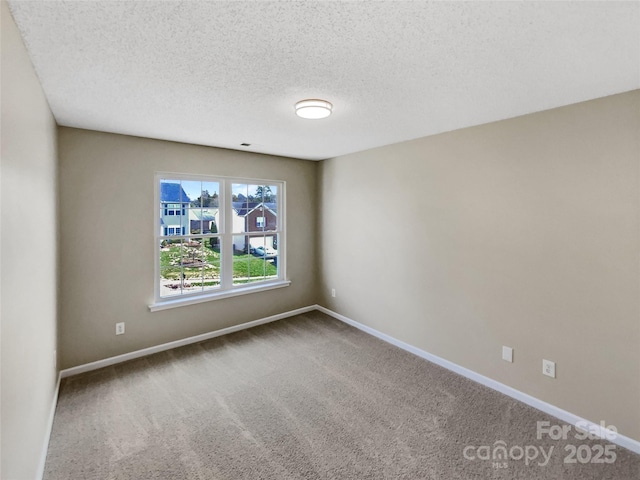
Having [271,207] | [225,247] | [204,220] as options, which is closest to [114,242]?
[204,220]

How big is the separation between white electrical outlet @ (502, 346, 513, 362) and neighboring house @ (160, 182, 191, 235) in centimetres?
355

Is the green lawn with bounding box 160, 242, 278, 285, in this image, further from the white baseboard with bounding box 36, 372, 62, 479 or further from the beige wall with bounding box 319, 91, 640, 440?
the beige wall with bounding box 319, 91, 640, 440

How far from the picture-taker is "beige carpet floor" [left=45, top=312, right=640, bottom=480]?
1875 mm

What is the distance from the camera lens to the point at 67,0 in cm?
120

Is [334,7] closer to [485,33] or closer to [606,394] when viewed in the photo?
[485,33]

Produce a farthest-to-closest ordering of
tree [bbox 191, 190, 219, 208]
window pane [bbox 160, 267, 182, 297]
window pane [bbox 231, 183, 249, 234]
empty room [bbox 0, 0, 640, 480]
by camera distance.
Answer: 1. window pane [bbox 231, 183, 249, 234]
2. tree [bbox 191, 190, 219, 208]
3. window pane [bbox 160, 267, 182, 297]
4. empty room [bbox 0, 0, 640, 480]

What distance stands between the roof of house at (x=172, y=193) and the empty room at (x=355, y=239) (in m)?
0.03

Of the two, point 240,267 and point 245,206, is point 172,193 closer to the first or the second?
point 245,206

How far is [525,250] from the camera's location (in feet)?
8.17

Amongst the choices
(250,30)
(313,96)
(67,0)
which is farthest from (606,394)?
(67,0)

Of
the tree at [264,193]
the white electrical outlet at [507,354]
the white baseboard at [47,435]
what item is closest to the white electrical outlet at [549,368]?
the white electrical outlet at [507,354]

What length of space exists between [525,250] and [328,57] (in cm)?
214

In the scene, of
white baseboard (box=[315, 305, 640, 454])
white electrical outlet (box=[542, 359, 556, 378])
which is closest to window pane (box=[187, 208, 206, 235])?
white baseboard (box=[315, 305, 640, 454])

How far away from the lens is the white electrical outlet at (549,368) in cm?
236
